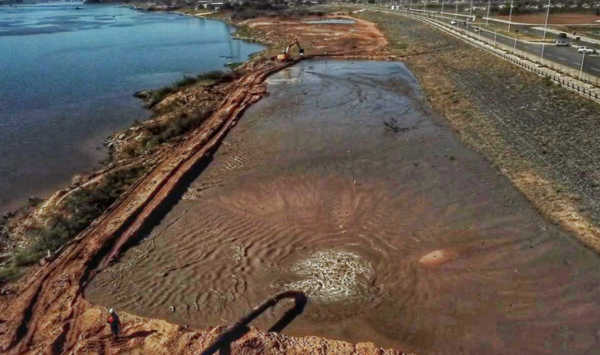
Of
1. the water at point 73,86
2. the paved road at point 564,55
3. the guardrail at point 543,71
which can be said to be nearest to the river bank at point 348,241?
the guardrail at point 543,71

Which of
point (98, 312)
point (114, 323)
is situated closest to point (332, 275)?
point (114, 323)

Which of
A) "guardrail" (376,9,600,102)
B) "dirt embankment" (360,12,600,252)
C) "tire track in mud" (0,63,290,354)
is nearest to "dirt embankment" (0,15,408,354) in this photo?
"tire track in mud" (0,63,290,354)

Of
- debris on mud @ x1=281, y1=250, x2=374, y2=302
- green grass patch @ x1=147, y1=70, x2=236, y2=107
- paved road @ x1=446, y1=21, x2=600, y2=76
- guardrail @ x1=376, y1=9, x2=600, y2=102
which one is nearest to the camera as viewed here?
debris on mud @ x1=281, y1=250, x2=374, y2=302

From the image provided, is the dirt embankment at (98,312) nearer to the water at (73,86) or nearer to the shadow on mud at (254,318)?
the shadow on mud at (254,318)

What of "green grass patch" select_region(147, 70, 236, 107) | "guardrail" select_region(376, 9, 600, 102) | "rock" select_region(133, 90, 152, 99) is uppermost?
"guardrail" select_region(376, 9, 600, 102)

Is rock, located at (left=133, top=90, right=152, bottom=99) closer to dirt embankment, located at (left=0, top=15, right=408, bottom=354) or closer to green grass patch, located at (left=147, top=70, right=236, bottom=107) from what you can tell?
green grass patch, located at (left=147, top=70, right=236, bottom=107)

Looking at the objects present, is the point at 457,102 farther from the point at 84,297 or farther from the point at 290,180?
the point at 84,297
